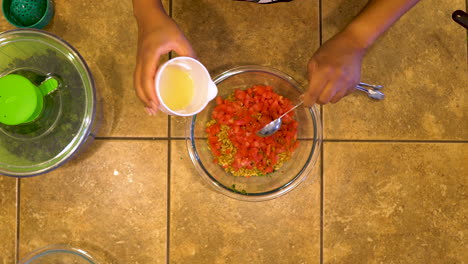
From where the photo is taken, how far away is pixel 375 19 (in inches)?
32.5

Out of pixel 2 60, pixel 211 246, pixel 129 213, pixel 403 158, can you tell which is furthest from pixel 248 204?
pixel 2 60

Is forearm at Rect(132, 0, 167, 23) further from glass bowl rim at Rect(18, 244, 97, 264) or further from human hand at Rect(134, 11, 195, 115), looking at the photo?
glass bowl rim at Rect(18, 244, 97, 264)

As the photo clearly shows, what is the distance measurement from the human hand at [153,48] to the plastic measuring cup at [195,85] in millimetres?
34

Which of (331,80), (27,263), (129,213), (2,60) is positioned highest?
(2,60)

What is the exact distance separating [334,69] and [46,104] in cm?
68

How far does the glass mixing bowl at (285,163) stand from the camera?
983 mm

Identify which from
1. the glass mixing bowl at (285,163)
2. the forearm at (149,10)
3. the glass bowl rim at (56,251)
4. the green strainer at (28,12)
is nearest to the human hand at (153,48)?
the forearm at (149,10)

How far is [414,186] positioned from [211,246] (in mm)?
571

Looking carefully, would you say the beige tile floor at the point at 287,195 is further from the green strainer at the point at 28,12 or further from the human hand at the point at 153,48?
the human hand at the point at 153,48

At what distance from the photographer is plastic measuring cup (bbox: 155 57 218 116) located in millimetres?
729

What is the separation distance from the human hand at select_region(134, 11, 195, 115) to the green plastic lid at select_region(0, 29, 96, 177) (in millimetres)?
216

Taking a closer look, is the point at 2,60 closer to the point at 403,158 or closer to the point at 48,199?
the point at 48,199

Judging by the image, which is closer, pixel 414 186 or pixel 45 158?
pixel 45 158

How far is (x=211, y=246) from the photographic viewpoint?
39.7 inches
